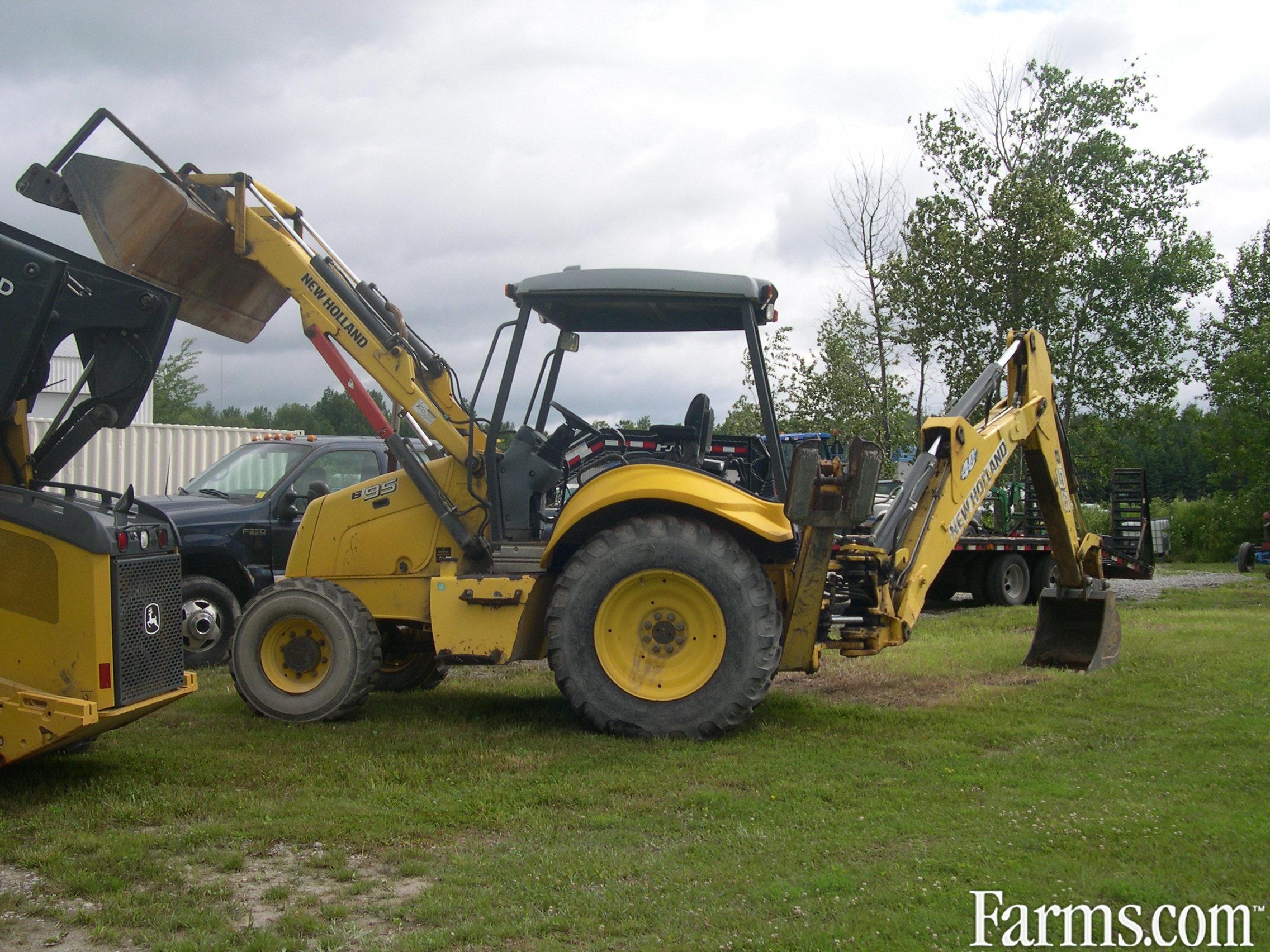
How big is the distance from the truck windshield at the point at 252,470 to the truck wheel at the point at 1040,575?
11194 mm

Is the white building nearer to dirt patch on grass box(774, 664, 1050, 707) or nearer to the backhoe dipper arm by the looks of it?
the backhoe dipper arm

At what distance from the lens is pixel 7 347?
5.64 metres

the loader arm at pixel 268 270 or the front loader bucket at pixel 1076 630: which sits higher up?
the loader arm at pixel 268 270

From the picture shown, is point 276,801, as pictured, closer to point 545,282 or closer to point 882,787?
point 882,787

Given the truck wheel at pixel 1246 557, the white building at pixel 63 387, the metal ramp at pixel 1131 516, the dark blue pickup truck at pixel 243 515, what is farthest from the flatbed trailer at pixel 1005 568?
the white building at pixel 63 387

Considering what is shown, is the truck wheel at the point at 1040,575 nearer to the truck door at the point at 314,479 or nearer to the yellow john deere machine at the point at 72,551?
the truck door at the point at 314,479

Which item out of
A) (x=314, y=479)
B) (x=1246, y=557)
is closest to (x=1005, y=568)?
(x=1246, y=557)

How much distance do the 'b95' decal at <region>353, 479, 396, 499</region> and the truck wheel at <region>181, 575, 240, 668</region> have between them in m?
2.81

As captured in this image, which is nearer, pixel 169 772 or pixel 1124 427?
pixel 169 772

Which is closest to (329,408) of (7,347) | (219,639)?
(219,639)

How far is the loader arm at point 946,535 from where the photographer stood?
23.2 ft

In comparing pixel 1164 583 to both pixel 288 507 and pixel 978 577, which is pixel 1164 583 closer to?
pixel 978 577

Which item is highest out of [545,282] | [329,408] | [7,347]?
[329,408]

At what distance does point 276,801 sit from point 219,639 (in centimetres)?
497
